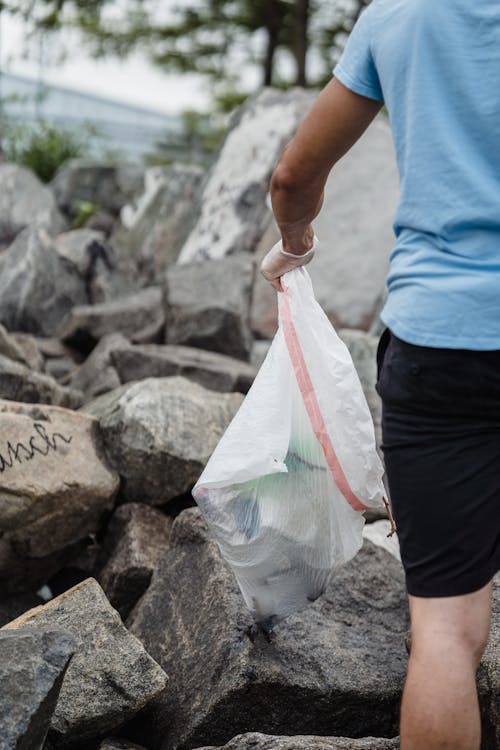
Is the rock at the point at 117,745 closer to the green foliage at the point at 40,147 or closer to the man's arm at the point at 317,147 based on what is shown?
the man's arm at the point at 317,147

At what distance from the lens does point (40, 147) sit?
11.8m

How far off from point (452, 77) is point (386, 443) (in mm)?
643

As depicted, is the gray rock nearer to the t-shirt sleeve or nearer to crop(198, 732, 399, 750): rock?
crop(198, 732, 399, 750): rock

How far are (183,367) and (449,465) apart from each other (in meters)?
3.09

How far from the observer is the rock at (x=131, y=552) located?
3166 mm

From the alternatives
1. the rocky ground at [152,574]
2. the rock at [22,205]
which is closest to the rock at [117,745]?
the rocky ground at [152,574]

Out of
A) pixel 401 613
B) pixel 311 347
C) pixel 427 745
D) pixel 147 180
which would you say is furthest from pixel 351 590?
pixel 147 180

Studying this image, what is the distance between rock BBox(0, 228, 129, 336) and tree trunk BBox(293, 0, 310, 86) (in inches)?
302

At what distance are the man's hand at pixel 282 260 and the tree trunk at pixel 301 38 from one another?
38.9 ft

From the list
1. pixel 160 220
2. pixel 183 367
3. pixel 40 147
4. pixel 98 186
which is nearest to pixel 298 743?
pixel 183 367

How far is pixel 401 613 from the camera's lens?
296 cm

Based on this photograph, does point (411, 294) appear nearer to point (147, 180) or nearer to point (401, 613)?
point (401, 613)

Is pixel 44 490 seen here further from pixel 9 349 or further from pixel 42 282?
pixel 42 282

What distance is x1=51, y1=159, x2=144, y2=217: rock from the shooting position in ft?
32.5
